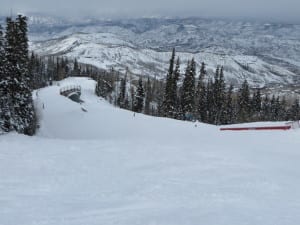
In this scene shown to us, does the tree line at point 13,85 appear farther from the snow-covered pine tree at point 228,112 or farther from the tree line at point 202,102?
the snow-covered pine tree at point 228,112

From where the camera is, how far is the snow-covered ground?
8.66 meters

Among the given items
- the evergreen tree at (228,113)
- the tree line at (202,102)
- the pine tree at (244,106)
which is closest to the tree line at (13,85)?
the tree line at (202,102)

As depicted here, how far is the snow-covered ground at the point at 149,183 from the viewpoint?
28.4 feet

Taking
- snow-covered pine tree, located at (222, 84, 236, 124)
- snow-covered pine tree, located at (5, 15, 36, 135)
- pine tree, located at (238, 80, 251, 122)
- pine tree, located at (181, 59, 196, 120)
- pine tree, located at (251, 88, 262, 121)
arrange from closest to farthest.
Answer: snow-covered pine tree, located at (5, 15, 36, 135) → pine tree, located at (181, 59, 196, 120) → snow-covered pine tree, located at (222, 84, 236, 124) → pine tree, located at (238, 80, 251, 122) → pine tree, located at (251, 88, 262, 121)

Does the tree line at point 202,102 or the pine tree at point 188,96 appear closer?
the pine tree at point 188,96

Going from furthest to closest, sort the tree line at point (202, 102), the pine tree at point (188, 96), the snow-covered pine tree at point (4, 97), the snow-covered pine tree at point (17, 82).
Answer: the tree line at point (202, 102), the pine tree at point (188, 96), the snow-covered pine tree at point (17, 82), the snow-covered pine tree at point (4, 97)

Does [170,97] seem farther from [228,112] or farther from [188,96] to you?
[228,112]

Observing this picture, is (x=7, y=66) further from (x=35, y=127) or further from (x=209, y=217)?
(x=209, y=217)

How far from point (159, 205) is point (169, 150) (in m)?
11.7

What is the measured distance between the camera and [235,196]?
35.9 ft

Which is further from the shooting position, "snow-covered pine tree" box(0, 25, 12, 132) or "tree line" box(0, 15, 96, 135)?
"tree line" box(0, 15, 96, 135)

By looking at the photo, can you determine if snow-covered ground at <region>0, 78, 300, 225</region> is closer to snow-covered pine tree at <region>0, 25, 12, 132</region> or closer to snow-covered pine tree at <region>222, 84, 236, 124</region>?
snow-covered pine tree at <region>0, 25, 12, 132</region>

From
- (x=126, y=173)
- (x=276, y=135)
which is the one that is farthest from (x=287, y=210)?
(x=276, y=135)

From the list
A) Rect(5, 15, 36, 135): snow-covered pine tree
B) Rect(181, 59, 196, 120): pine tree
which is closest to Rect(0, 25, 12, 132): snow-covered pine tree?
Rect(5, 15, 36, 135): snow-covered pine tree
